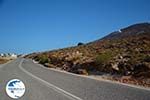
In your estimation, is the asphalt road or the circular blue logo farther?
the asphalt road

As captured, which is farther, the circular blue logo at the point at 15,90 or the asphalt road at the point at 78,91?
the asphalt road at the point at 78,91

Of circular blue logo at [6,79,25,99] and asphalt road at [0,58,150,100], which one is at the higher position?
circular blue logo at [6,79,25,99]

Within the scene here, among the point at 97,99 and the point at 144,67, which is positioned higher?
the point at 144,67

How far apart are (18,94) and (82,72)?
78.1 ft

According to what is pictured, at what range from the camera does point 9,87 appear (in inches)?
246

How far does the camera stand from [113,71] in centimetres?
Answer: 2706

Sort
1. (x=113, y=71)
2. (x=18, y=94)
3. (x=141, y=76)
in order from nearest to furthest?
1. (x=18, y=94)
2. (x=141, y=76)
3. (x=113, y=71)

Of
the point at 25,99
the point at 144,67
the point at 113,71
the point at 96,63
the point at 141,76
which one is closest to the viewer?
the point at 25,99

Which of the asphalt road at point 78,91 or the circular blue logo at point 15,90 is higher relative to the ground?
the circular blue logo at point 15,90

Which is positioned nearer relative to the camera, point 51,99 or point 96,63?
point 51,99

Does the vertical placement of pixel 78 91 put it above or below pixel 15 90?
below

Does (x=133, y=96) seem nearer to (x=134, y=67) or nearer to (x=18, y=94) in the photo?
(x=18, y=94)

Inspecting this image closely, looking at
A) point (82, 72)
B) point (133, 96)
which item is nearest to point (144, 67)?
point (82, 72)

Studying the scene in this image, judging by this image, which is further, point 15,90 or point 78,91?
point 78,91
